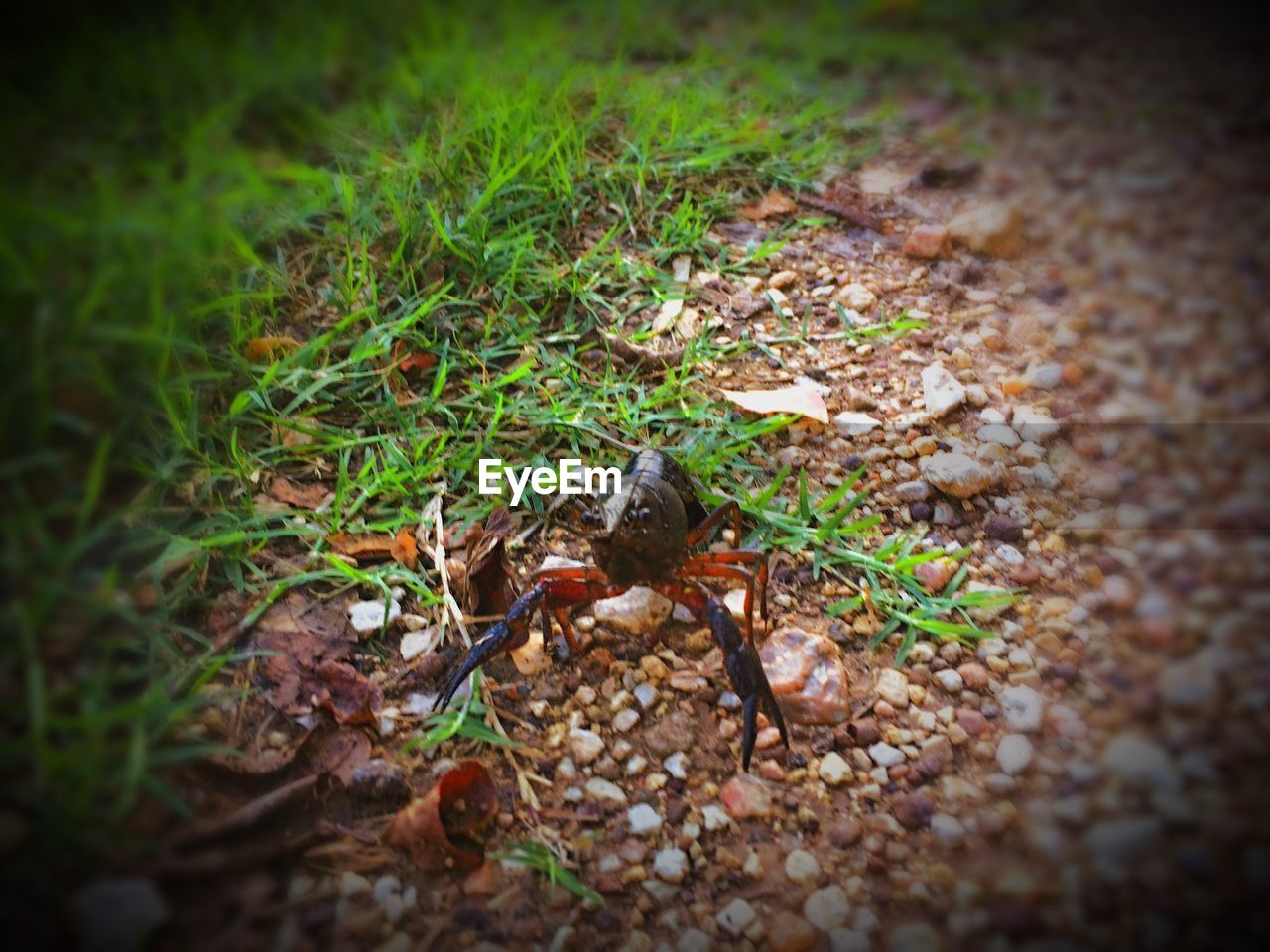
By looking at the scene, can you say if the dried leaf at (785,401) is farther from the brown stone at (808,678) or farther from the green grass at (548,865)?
the green grass at (548,865)

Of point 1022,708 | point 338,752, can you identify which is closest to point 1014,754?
point 1022,708

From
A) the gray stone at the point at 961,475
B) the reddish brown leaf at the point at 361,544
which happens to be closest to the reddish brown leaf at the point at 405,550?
the reddish brown leaf at the point at 361,544

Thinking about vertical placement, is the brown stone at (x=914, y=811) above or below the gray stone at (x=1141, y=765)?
below

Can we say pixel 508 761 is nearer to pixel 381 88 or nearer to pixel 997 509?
pixel 997 509

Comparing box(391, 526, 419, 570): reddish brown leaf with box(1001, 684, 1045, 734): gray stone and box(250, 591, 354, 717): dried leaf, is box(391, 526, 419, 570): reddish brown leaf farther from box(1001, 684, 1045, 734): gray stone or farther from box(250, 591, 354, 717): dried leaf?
box(1001, 684, 1045, 734): gray stone

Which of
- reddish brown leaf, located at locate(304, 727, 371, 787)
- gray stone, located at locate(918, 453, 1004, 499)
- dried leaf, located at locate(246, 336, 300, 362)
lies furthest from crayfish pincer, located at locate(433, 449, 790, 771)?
dried leaf, located at locate(246, 336, 300, 362)

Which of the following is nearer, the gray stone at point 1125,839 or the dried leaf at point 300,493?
the gray stone at point 1125,839
